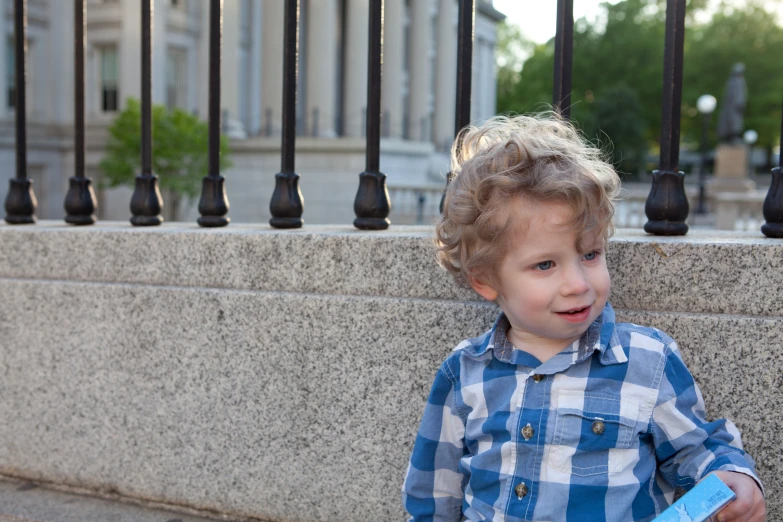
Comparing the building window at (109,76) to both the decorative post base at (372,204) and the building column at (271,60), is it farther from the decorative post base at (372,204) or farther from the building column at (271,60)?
the decorative post base at (372,204)

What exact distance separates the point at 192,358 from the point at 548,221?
4.65 ft

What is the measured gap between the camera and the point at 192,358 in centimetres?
281

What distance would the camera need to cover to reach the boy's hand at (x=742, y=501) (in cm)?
177

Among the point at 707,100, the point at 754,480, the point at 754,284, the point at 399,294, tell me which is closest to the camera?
the point at 754,480

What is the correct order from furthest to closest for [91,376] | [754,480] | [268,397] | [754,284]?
[91,376] < [268,397] < [754,284] < [754,480]

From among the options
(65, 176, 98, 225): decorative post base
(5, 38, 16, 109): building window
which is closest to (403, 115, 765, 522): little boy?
(65, 176, 98, 225): decorative post base

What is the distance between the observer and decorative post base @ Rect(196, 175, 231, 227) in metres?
3.00

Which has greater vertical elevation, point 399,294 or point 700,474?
point 399,294

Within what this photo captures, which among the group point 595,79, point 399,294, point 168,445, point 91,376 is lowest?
point 168,445

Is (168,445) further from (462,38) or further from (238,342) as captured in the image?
(462,38)

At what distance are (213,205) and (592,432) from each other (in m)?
1.64

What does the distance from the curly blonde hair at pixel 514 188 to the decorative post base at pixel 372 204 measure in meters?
0.65

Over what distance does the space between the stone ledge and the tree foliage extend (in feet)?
163

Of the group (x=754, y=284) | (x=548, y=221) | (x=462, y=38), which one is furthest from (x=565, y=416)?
(x=462, y=38)
